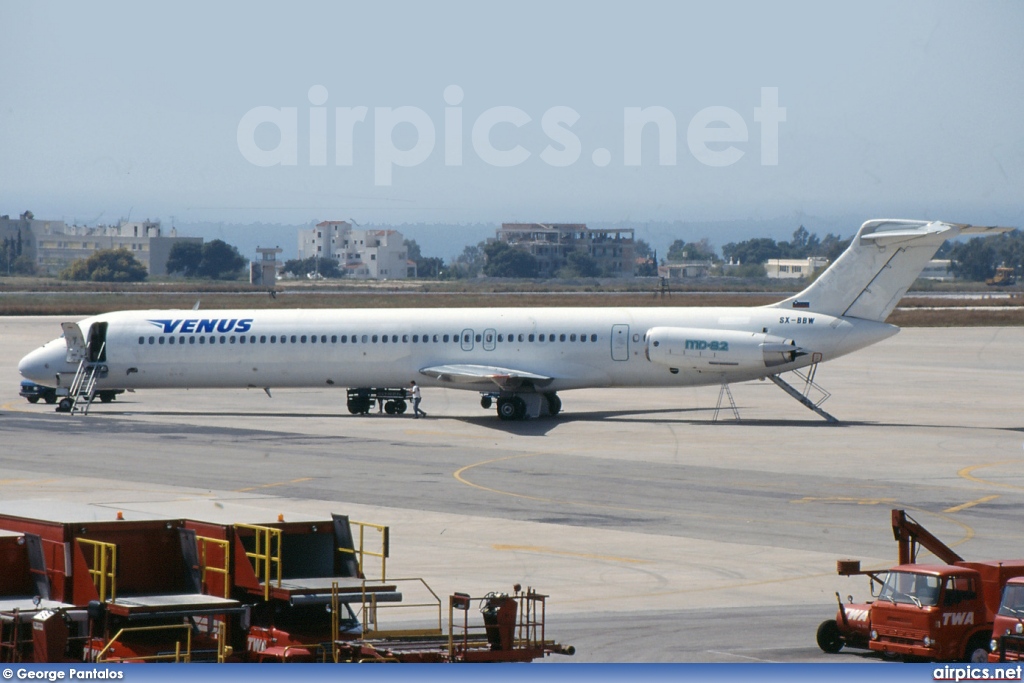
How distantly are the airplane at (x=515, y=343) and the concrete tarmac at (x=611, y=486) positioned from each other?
58.0 inches

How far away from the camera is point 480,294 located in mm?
137000

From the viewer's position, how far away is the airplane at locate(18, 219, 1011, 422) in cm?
4756

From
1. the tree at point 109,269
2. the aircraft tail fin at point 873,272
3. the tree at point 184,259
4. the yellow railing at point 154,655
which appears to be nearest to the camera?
the yellow railing at point 154,655

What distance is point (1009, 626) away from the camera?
17375mm

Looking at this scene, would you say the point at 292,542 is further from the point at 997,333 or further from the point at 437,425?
the point at 997,333

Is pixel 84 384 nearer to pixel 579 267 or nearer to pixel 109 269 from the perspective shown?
pixel 579 267

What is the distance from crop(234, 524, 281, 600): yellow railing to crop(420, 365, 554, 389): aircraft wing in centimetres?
3287

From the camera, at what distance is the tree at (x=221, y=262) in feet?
577

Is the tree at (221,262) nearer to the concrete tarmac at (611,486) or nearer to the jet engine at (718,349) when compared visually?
the concrete tarmac at (611,486)

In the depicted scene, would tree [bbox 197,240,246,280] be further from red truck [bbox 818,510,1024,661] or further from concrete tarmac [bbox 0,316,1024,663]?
red truck [bbox 818,510,1024,661]

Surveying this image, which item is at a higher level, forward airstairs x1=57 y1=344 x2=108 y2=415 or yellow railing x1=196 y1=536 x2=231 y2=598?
yellow railing x1=196 y1=536 x2=231 y2=598

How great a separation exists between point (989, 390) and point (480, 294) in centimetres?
8010

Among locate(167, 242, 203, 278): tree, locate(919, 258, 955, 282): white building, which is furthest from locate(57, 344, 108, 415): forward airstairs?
locate(919, 258, 955, 282): white building

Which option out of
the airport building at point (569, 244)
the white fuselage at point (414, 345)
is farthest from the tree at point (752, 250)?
the white fuselage at point (414, 345)
